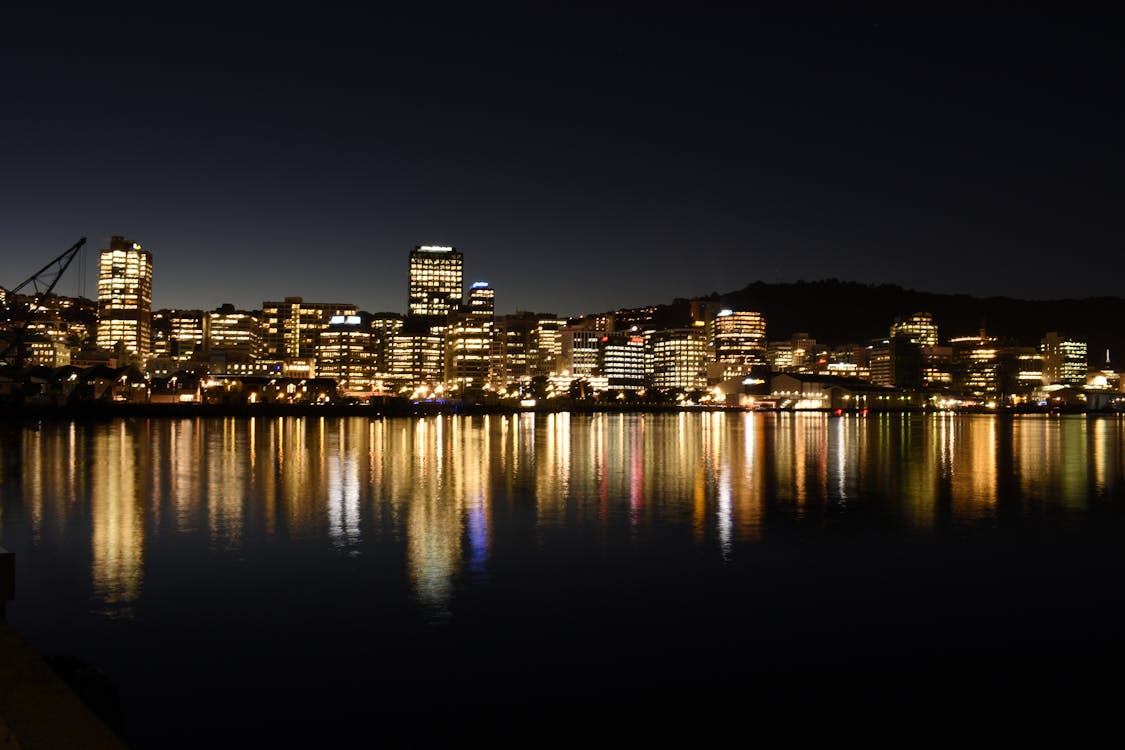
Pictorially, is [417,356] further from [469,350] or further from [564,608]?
[564,608]

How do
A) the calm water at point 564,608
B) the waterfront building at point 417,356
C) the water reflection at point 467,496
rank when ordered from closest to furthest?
the calm water at point 564,608
the water reflection at point 467,496
the waterfront building at point 417,356

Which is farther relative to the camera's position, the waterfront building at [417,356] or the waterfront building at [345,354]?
the waterfront building at [417,356]

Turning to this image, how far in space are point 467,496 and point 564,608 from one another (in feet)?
39.2

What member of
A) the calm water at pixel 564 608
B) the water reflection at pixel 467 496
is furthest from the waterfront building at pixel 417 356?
the calm water at pixel 564 608

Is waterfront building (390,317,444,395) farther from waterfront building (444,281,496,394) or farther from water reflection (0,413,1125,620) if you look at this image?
water reflection (0,413,1125,620)

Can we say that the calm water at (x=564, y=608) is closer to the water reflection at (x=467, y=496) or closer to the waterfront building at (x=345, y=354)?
the water reflection at (x=467, y=496)

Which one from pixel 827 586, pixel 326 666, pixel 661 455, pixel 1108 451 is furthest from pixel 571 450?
pixel 326 666

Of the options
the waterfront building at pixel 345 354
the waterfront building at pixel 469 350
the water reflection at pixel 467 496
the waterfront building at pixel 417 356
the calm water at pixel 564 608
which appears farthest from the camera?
the waterfront building at pixel 417 356

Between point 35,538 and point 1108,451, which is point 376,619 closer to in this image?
point 35,538

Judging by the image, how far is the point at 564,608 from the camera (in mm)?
11773

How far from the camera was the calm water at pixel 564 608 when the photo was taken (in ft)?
26.9

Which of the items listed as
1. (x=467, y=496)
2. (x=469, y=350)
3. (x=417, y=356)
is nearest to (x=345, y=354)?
(x=417, y=356)

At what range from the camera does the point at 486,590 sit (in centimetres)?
1255

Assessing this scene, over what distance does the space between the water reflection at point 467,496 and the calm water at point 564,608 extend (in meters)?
0.15
